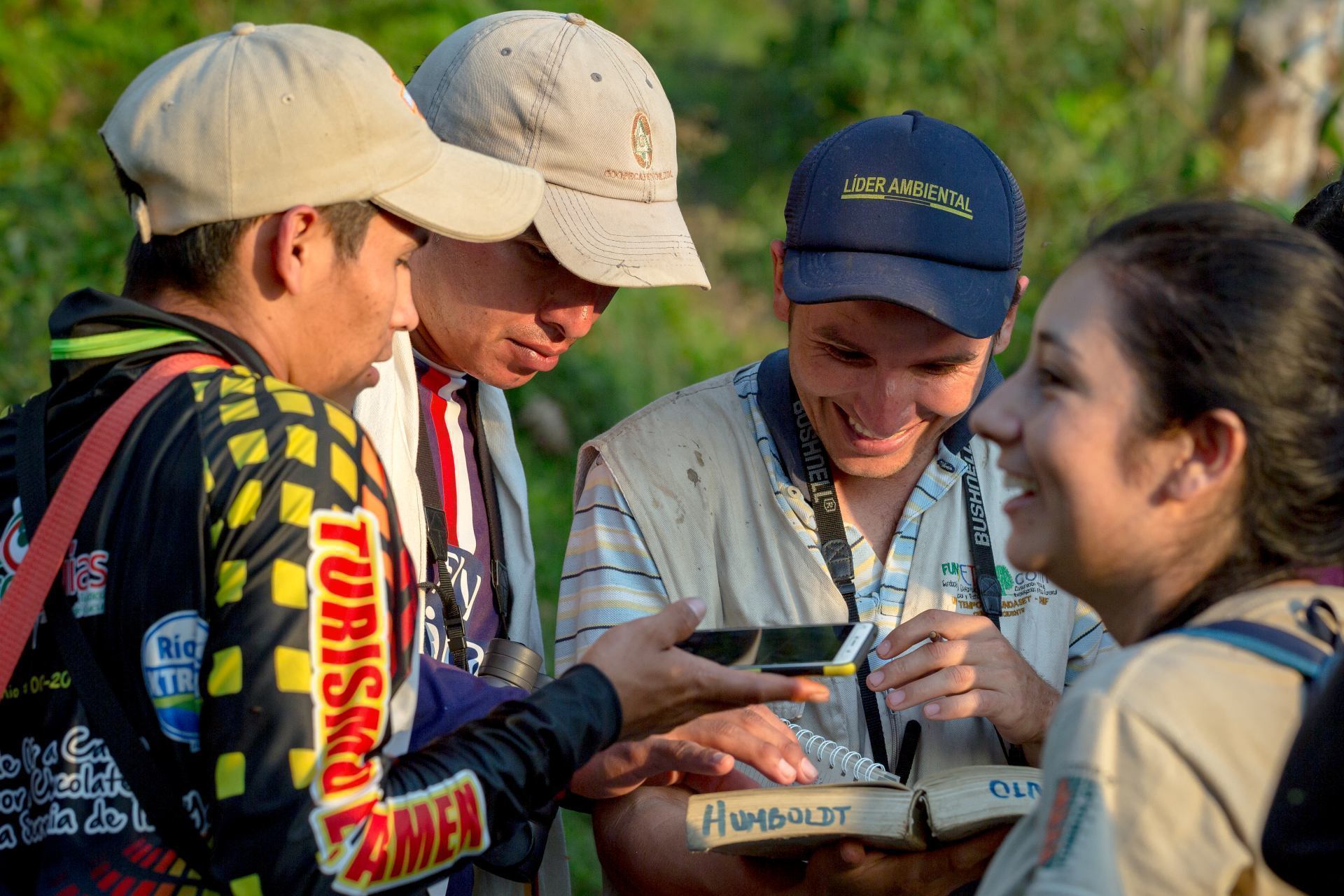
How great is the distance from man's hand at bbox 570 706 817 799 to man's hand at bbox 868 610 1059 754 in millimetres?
229

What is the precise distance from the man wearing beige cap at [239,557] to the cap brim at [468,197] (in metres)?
0.01

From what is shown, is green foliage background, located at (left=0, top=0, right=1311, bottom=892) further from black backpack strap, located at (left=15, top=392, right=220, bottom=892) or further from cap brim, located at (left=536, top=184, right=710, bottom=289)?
black backpack strap, located at (left=15, top=392, right=220, bottom=892)

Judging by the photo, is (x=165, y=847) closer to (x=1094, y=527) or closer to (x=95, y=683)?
(x=95, y=683)

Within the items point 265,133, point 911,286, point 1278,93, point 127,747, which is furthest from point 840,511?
point 1278,93

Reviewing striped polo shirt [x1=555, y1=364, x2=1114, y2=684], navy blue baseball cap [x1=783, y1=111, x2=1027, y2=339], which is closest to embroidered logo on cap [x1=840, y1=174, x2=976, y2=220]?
navy blue baseball cap [x1=783, y1=111, x2=1027, y2=339]

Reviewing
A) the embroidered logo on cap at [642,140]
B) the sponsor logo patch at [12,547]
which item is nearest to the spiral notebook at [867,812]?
the sponsor logo patch at [12,547]

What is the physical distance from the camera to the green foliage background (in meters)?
6.94

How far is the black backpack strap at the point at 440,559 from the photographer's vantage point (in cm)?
278

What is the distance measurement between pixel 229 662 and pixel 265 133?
77cm

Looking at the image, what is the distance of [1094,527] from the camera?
192cm

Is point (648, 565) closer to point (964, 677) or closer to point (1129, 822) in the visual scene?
point (964, 677)

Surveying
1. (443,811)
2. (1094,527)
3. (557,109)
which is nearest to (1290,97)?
(557,109)

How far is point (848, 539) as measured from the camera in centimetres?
294

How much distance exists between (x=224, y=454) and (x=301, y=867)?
551mm
